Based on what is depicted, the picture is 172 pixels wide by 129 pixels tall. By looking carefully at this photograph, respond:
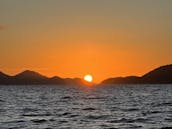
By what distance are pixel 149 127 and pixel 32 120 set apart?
13.8 metres

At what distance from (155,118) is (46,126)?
1418 centimetres

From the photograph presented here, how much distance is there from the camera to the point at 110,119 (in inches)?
2016

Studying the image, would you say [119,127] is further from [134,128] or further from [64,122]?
[64,122]

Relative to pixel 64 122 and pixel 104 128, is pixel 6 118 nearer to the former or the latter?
pixel 64 122

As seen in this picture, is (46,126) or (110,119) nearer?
(46,126)

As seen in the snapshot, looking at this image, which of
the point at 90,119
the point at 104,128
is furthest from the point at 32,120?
the point at 104,128

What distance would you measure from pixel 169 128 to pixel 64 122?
11.7 metres

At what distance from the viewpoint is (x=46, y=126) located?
44.4m

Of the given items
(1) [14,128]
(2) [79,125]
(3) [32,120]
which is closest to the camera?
(1) [14,128]

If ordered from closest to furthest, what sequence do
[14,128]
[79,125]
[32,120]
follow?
[14,128], [79,125], [32,120]

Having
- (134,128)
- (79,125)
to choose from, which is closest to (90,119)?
(79,125)

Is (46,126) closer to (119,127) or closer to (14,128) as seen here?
(14,128)

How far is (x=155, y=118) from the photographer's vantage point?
51.9 m

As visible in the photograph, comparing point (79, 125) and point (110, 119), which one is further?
point (110, 119)
